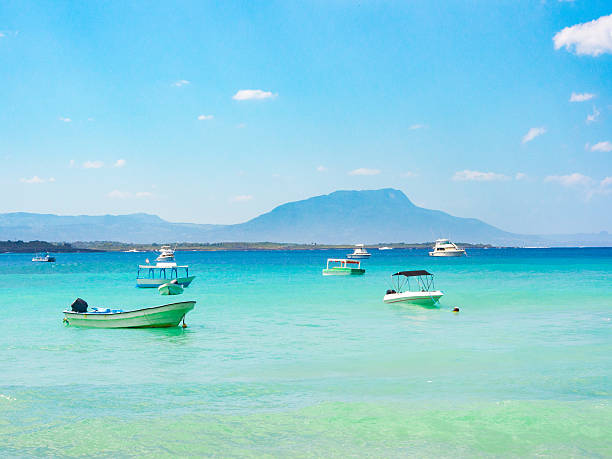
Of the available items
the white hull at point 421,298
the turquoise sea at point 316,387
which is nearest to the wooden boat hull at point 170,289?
the turquoise sea at point 316,387

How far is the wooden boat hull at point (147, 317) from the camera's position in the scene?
105 ft

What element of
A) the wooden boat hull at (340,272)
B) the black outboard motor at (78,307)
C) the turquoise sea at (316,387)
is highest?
the black outboard motor at (78,307)

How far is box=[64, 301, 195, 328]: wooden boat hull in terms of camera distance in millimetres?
31875

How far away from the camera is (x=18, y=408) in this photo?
1695 centimetres

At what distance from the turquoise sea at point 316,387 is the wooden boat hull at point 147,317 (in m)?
0.61

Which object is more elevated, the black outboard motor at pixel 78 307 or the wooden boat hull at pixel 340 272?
the black outboard motor at pixel 78 307

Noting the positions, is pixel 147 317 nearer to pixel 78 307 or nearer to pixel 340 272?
pixel 78 307

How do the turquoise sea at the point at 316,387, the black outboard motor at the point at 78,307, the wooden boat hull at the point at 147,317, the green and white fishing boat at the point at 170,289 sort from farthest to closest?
1. the green and white fishing boat at the point at 170,289
2. the black outboard motor at the point at 78,307
3. the wooden boat hull at the point at 147,317
4. the turquoise sea at the point at 316,387

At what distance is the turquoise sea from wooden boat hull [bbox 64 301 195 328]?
610mm

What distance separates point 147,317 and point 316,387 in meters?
15.6

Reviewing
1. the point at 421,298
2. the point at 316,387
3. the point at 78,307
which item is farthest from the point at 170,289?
the point at 316,387

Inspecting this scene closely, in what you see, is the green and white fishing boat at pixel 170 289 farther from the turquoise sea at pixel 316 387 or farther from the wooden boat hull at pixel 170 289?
the turquoise sea at pixel 316 387

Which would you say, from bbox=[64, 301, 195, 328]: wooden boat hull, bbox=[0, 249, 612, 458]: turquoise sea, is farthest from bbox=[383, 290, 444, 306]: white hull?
bbox=[64, 301, 195, 328]: wooden boat hull

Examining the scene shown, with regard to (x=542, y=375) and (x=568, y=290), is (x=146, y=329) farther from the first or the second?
(x=568, y=290)
